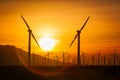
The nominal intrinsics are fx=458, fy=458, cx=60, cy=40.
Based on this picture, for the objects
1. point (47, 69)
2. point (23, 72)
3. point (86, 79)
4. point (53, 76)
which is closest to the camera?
point (86, 79)

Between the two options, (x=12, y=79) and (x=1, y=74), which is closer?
(x=12, y=79)

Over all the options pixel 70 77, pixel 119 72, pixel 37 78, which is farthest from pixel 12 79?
pixel 119 72

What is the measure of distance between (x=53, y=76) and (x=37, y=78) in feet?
14.2

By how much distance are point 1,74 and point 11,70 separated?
798cm

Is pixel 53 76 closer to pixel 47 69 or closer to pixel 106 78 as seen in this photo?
pixel 106 78

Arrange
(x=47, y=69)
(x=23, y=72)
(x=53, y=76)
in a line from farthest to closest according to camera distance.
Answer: (x=47, y=69) → (x=23, y=72) → (x=53, y=76)

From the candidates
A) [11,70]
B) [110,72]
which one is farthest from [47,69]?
[110,72]

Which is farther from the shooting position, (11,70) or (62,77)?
(11,70)

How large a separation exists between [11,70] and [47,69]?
49.5 feet

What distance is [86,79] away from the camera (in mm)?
109812

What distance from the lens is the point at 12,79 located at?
4424 inches

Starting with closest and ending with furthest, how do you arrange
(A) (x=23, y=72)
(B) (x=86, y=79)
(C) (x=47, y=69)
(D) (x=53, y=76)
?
(B) (x=86, y=79) → (D) (x=53, y=76) → (A) (x=23, y=72) → (C) (x=47, y=69)

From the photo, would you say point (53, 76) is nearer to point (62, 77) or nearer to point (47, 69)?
point (62, 77)

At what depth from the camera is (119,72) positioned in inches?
4806
